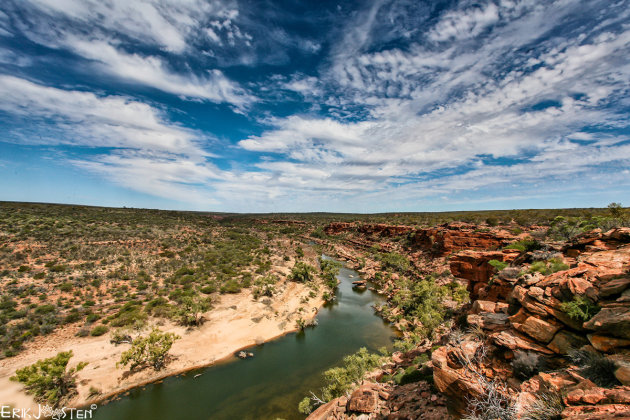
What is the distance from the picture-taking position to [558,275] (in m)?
9.01

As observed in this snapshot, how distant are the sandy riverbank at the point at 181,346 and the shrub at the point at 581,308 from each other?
22561 mm

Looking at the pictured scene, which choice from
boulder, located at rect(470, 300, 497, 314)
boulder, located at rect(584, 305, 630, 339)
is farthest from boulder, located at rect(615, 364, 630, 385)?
boulder, located at rect(470, 300, 497, 314)

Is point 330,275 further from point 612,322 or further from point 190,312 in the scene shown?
point 612,322

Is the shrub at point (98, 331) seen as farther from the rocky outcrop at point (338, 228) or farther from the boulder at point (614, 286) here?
the rocky outcrop at point (338, 228)

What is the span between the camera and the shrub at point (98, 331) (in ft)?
65.7

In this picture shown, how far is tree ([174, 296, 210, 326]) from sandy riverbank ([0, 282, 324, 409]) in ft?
2.26

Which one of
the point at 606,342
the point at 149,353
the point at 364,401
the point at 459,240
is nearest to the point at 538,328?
the point at 606,342

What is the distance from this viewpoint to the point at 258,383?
59.0ft

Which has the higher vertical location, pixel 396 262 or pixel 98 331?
pixel 396 262

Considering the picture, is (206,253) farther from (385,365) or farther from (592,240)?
(592,240)

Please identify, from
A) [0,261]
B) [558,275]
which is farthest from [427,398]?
[0,261]

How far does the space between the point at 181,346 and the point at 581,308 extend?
25.3 meters

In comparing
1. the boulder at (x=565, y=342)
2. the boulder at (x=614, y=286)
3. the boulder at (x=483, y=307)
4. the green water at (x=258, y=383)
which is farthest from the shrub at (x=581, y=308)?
the green water at (x=258, y=383)

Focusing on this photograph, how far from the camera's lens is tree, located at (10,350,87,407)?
13.9 m
